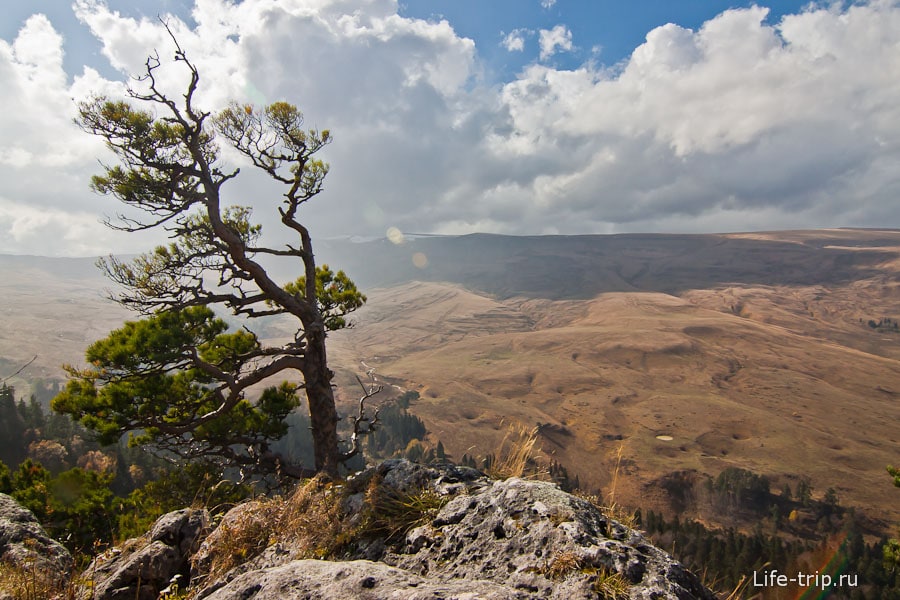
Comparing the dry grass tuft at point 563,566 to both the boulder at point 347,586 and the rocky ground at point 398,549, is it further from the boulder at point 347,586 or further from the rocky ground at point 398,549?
the boulder at point 347,586

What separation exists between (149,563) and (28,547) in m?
2.45

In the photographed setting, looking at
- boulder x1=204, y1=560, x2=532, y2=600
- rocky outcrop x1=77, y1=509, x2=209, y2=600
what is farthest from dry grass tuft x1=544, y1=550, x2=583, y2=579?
rocky outcrop x1=77, y1=509, x2=209, y2=600

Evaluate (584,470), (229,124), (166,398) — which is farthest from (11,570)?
(584,470)

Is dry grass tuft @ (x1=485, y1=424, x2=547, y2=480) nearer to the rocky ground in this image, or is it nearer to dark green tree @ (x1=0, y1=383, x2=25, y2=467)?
the rocky ground

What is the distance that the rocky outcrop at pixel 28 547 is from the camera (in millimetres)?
5300

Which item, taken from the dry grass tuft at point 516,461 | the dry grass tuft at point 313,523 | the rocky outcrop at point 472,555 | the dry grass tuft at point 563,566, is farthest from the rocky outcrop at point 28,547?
the dry grass tuft at point 563,566

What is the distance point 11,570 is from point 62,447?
81.9 m

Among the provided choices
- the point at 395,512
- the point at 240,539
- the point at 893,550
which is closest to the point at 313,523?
the point at 240,539

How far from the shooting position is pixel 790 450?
412ft

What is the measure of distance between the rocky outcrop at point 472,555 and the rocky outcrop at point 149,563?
0.62m

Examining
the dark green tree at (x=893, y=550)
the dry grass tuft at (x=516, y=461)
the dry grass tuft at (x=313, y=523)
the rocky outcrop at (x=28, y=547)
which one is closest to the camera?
the dry grass tuft at (x=313, y=523)

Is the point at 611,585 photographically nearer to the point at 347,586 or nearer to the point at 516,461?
the point at 347,586

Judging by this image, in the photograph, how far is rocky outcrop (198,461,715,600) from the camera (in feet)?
10.6

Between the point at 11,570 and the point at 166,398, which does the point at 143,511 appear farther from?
the point at 11,570
